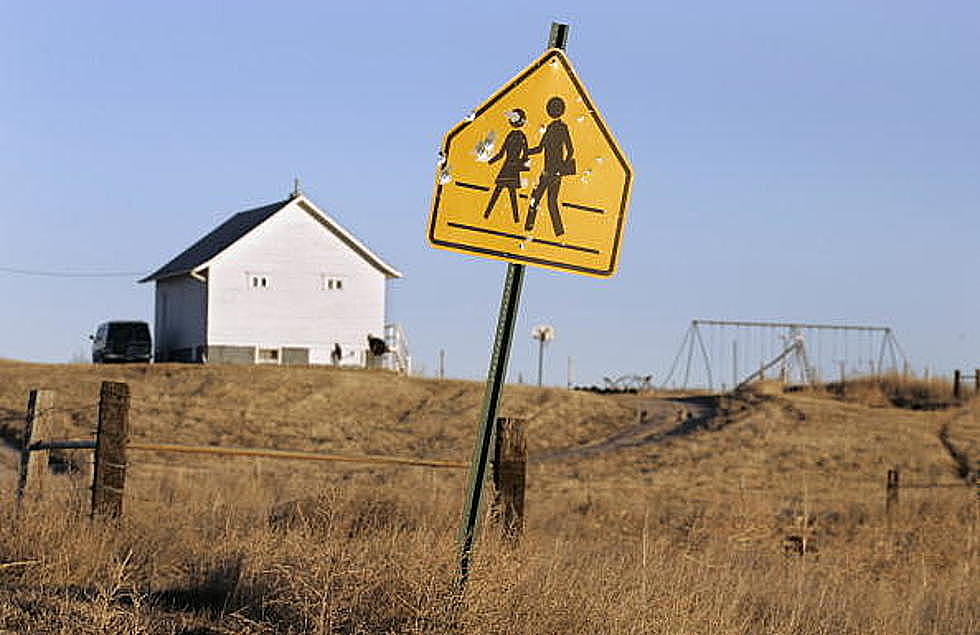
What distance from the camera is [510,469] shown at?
1123cm

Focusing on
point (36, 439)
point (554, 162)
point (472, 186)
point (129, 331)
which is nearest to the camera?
point (472, 186)

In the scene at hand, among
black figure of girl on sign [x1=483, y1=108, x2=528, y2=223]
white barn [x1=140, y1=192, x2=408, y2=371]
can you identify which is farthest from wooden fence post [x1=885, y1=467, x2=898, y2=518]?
white barn [x1=140, y1=192, x2=408, y2=371]

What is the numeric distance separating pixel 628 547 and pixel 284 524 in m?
3.82

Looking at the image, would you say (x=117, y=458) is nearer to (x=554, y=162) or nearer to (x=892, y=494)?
(x=554, y=162)

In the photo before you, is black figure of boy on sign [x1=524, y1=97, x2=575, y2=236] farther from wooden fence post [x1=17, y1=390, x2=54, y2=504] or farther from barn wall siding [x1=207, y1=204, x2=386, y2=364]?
barn wall siding [x1=207, y1=204, x2=386, y2=364]

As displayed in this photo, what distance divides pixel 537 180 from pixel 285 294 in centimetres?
5050

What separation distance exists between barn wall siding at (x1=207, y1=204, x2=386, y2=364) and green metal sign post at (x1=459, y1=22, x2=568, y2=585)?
162ft

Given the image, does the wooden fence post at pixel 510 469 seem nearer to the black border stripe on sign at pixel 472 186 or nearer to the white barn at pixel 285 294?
the black border stripe on sign at pixel 472 186

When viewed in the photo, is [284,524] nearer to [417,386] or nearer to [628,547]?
[628,547]

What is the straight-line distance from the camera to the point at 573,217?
6973mm

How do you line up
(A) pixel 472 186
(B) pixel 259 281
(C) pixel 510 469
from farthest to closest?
(B) pixel 259 281
(C) pixel 510 469
(A) pixel 472 186

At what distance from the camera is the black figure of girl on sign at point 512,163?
6.85 metres

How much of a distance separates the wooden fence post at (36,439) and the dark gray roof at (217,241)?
42.9 m

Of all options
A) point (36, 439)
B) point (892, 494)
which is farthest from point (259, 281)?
point (36, 439)
